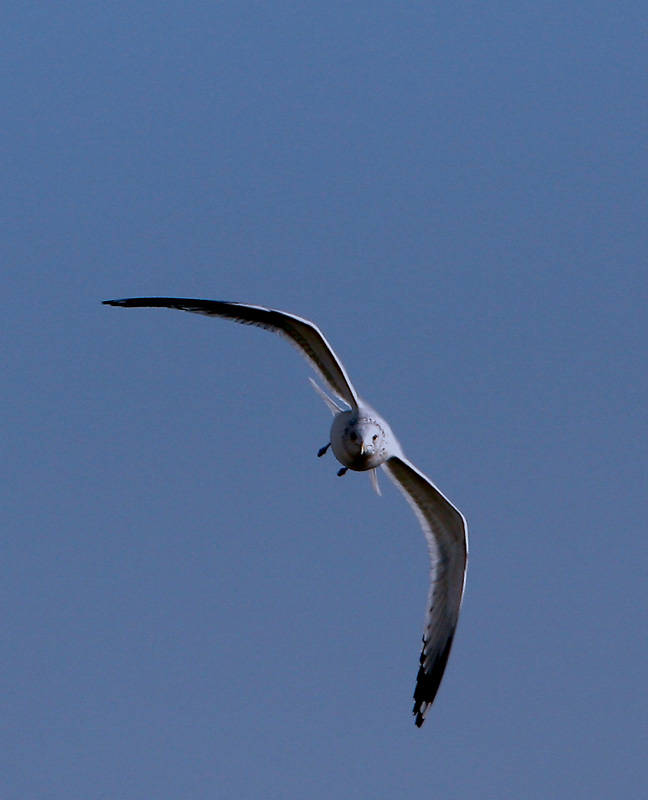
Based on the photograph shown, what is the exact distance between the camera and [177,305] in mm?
17016

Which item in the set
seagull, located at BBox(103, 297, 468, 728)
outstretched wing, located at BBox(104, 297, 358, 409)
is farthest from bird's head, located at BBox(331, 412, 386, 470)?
outstretched wing, located at BBox(104, 297, 358, 409)

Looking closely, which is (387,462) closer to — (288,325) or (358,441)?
(358,441)

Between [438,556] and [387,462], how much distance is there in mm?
1466

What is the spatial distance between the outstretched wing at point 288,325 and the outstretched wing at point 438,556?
1.25m

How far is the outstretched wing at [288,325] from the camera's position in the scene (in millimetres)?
16578

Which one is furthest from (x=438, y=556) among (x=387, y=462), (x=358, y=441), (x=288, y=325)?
(x=288, y=325)

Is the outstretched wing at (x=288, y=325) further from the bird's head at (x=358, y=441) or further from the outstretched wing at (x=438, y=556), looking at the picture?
the outstretched wing at (x=438, y=556)

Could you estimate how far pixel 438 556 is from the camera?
59.3ft

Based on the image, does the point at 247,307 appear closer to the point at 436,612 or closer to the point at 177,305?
the point at 177,305

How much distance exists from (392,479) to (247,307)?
2922mm

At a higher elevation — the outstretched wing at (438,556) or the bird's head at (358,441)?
the bird's head at (358,441)

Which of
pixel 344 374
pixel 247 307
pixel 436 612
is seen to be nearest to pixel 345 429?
pixel 344 374

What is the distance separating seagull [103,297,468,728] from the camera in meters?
16.6

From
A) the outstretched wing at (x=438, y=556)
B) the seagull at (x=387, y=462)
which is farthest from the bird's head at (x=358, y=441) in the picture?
the outstretched wing at (x=438, y=556)
